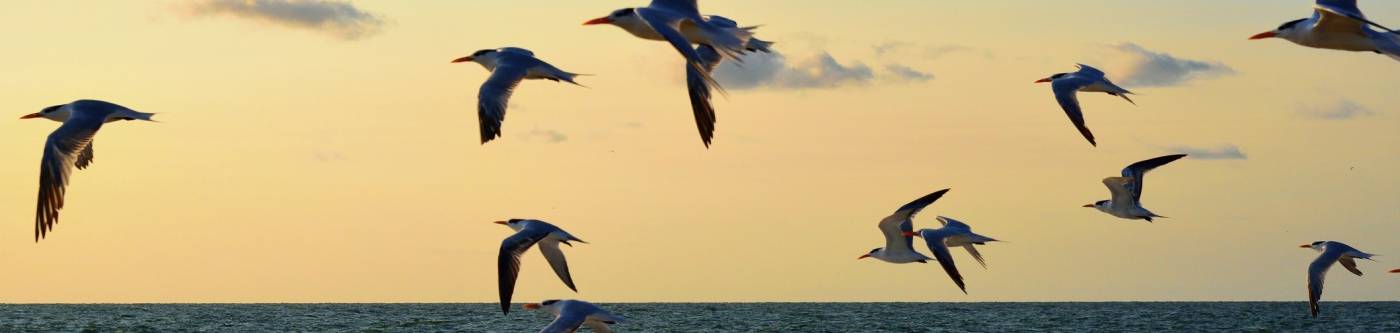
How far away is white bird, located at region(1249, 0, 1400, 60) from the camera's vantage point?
649 inches

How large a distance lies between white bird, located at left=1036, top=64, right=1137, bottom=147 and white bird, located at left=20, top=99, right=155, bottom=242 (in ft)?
37.0

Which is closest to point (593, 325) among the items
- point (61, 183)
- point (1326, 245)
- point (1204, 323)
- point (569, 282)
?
point (569, 282)

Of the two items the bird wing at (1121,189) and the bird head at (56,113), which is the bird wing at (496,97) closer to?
the bird head at (56,113)

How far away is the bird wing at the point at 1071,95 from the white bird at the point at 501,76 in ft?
21.6

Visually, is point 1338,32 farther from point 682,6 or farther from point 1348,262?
point 1348,262

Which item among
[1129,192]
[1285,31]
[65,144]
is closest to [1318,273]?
[1129,192]

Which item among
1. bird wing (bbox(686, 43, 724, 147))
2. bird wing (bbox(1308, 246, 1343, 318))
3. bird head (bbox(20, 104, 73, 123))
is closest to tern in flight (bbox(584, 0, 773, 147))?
bird wing (bbox(686, 43, 724, 147))

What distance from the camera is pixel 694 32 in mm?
18188

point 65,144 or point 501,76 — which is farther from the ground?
point 501,76

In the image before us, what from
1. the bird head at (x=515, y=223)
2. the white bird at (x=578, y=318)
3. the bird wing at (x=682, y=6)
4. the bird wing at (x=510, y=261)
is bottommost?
the white bird at (x=578, y=318)

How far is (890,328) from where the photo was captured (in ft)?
257

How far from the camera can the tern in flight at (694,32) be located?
1745cm

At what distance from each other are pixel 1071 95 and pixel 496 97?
7565 millimetres

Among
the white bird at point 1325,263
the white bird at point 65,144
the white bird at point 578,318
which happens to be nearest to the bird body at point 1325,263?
the white bird at point 1325,263
